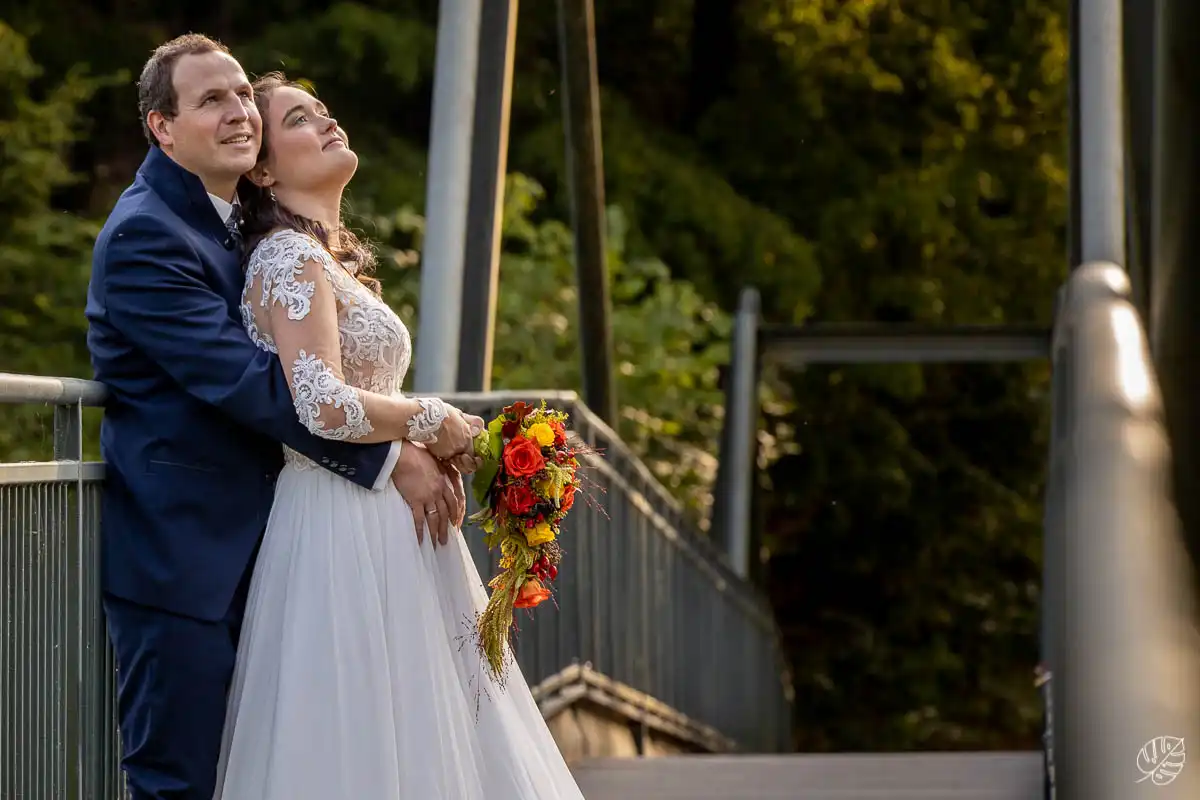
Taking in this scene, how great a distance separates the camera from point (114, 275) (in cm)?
340

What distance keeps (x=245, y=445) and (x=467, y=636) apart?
23.4 inches

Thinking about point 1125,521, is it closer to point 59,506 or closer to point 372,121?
point 59,506

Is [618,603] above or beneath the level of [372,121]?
beneath

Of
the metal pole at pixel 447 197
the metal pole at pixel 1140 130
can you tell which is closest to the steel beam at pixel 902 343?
the metal pole at pixel 1140 130

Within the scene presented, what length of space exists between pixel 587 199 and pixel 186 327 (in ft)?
27.8

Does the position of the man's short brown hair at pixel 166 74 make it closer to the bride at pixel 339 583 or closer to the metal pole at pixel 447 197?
the bride at pixel 339 583

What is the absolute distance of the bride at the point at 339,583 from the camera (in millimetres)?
3445

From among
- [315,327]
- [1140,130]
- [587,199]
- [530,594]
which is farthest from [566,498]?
[587,199]

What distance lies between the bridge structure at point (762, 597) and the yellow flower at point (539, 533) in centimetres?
82

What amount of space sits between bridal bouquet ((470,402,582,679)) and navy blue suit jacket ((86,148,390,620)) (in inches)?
12.4

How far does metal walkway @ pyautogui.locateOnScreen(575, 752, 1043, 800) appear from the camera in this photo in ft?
19.9

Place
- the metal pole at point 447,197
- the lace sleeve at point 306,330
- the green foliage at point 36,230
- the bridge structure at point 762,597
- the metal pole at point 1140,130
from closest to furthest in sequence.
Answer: the bridge structure at point 762,597 → the lace sleeve at point 306,330 → the metal pole at point 447,197 → the metal pole at point 1140,130 → the green foliage at point 36,230

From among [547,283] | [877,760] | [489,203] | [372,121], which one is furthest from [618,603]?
[372,121]

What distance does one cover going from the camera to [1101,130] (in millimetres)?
9625
